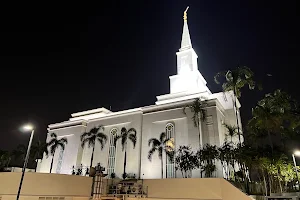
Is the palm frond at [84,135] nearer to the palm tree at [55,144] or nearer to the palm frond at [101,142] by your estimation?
the palm frond at [101,142]

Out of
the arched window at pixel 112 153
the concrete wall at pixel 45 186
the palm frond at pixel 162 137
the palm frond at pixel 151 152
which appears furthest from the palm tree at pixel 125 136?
the concrete wall at pixel 45 186

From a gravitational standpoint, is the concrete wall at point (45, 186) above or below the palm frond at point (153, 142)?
below

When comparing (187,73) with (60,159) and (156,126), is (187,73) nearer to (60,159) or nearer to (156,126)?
(156,126)

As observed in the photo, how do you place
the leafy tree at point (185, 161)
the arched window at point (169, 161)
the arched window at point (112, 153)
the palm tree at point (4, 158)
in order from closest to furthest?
the leafy tree at point (185, 161) → the arched window at point (169, 161) → the arched window at point (112, 153) → the palm tree at point (4, 158)

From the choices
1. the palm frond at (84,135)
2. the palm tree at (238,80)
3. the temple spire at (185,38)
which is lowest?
the palm frond at (84,135)

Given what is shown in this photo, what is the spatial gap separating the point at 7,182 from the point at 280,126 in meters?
26.2

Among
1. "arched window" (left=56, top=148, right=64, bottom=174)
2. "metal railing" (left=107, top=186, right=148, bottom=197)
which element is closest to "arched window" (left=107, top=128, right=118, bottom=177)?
"arched window" (left=56, top=148, right=64, bottom=174)

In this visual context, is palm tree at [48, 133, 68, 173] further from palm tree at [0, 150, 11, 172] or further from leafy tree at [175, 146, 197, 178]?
leafy tree at [175, 146, 197, 178]

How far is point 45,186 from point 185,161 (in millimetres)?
13300

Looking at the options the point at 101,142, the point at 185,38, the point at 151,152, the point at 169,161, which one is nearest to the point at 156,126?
the point at 151,152

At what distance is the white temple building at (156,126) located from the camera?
28.6m

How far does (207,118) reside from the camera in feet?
94.4

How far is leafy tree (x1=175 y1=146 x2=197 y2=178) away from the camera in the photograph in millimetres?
24719

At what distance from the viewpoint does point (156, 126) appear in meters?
31.4
